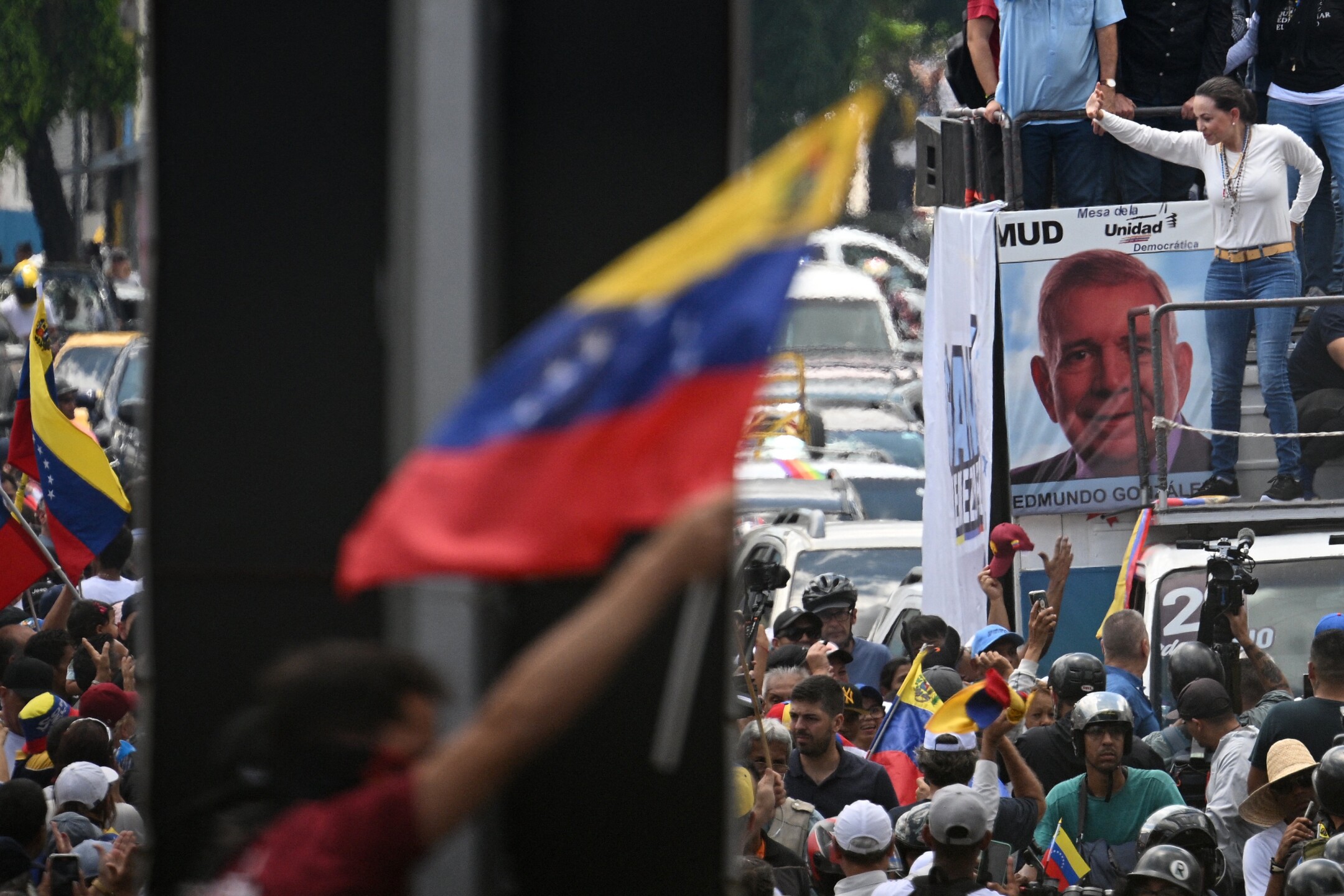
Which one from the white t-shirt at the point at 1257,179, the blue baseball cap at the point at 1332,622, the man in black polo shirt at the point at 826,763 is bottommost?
the man in black polo shirt at the point at 826,763

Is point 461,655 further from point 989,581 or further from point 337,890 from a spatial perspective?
point 989,581

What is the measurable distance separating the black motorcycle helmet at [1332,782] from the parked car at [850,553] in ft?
21.2

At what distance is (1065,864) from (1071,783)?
659 mm

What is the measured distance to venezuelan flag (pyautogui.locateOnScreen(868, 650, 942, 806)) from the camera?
8.73 m

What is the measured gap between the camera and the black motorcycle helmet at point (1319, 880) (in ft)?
18.9

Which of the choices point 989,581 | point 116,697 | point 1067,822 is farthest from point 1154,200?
point 116,697

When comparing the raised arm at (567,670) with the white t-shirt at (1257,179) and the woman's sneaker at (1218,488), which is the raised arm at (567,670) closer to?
the white t-shirt at (1257,179)

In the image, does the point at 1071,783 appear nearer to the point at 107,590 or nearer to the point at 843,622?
the point at 843,622

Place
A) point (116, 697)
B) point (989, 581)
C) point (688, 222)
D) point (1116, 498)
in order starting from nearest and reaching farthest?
Answer: point (688, 222), point (116, 697), point (989, 581), point (1116, 498)

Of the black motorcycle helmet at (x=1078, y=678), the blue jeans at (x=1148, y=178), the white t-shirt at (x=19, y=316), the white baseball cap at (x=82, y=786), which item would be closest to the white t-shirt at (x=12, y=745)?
the white baseball cap at (x=82, y=786)

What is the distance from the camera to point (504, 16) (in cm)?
411

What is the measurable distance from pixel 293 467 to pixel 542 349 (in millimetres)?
1214

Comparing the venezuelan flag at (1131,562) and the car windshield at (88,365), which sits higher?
the car windshield at (88,365)

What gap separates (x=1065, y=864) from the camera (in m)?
7.09
